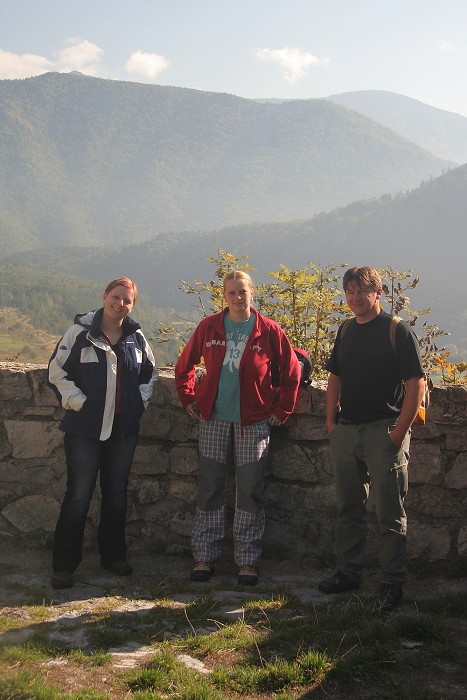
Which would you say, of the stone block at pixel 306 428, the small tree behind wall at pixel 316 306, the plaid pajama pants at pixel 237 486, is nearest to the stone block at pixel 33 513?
the plaid pajama pants at pixel 237 486

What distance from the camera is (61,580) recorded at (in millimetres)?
3807

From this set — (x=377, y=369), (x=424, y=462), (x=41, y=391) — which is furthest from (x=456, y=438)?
(x=41, y=391)

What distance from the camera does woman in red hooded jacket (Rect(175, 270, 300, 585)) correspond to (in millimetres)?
3939

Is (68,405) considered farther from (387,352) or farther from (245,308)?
(387,352)

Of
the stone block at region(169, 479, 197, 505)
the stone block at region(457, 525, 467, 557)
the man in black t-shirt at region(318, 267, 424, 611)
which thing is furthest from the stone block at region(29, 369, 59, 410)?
the stone block at region(457, 525, 467, 557)

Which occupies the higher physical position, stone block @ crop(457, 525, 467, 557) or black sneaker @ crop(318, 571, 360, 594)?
stone block @ crop(457, 525, 467, 557)

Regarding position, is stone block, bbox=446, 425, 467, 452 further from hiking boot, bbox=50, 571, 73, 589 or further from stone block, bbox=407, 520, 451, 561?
hiking boot, bbox=50, 571, 73, 589

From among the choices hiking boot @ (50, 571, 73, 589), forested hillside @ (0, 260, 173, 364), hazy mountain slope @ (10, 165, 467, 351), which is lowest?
hiking boot @ (50, 571, 73, 589)

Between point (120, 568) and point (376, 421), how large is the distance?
1684 mm

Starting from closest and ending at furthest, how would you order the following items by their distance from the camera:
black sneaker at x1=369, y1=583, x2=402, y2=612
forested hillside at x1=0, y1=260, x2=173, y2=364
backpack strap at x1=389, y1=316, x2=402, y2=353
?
black sneaker at x1=369, y1=583, x2=402, y2=612
backpack strap at x1=389, y1=316, x2=402, y2=353
forested hillside at x1=0, y1=260, x2=173, y2=364

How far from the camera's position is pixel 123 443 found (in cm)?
404

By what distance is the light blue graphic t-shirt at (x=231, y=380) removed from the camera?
13.0ft

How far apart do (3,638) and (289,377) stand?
1921 millimetres

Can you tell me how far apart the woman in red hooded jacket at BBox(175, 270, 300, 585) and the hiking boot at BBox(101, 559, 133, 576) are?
382 millimetres
